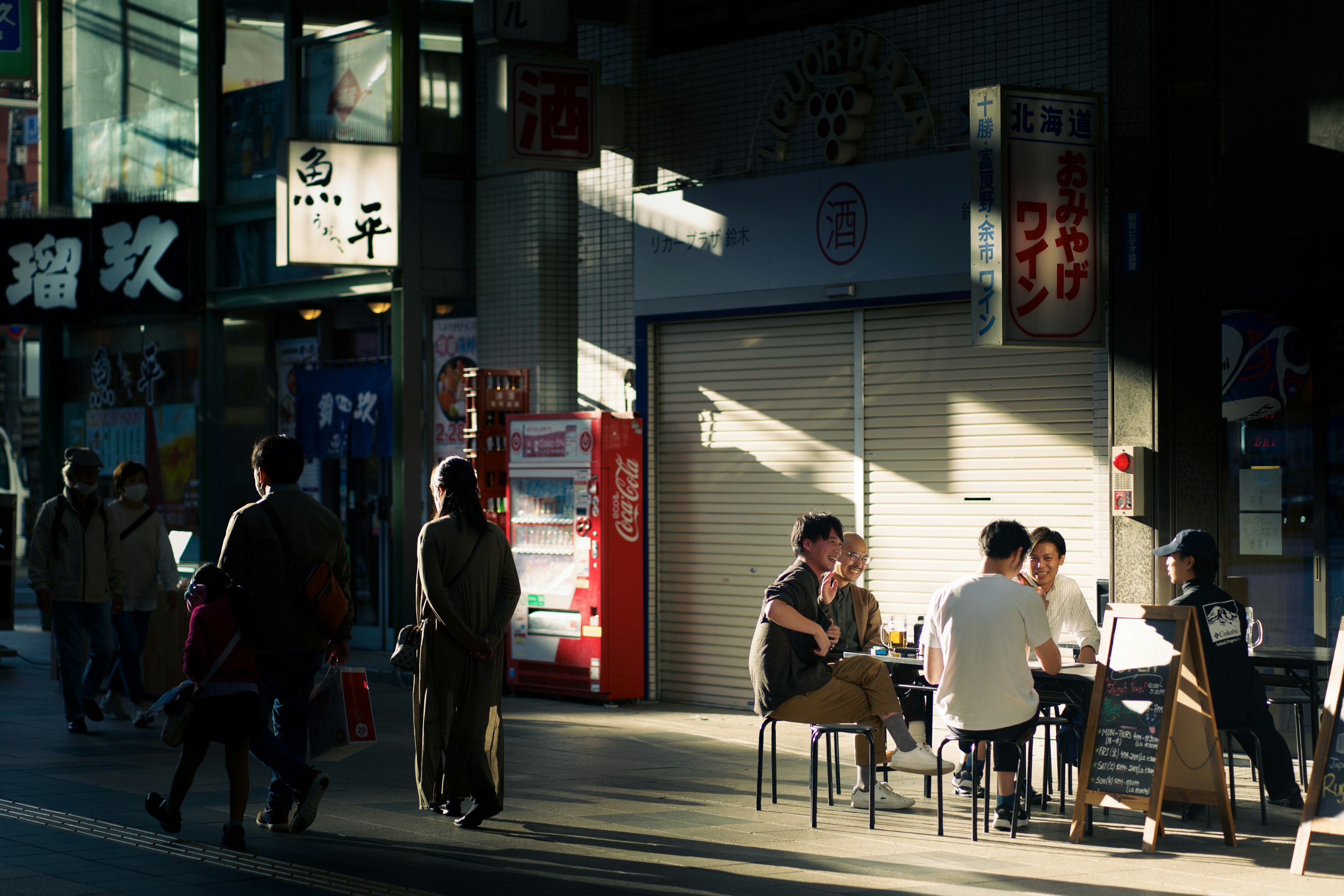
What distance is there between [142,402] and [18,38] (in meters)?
4.33

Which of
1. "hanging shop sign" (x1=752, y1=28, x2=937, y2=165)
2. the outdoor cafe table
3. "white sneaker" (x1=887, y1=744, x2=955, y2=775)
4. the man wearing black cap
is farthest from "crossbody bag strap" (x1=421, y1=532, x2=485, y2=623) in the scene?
"hanging shop sign" (x1=752, y1=28, x2=937, y2=165)

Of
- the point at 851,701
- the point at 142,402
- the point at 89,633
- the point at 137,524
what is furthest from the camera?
the point at 142,402

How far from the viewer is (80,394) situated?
20.2m

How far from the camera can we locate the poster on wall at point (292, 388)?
17.6m

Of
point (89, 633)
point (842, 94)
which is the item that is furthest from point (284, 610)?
point (842, 94)

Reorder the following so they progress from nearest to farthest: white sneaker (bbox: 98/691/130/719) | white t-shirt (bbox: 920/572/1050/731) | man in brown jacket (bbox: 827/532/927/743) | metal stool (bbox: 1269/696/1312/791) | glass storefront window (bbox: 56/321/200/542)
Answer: white t-shirt (bbox: 920/572/1050/731) < metal stool (bbox: 1269/696/1312/791) < man in brown jacket (bbox: 827/532/927/743) < white sneaker (bbox: 98/691/130/719) < glass storefront window (bbox: 56/321/200/542)

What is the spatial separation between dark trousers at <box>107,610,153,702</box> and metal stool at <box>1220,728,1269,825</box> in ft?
25.3

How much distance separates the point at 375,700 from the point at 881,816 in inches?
230

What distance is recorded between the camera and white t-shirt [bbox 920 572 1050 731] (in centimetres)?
808

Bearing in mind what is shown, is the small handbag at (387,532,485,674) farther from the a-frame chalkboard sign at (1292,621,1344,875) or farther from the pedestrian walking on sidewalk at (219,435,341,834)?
the a-frame chalkboard sign at (1292,621,1344,875)

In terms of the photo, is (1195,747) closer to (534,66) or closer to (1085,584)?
(1085,584)

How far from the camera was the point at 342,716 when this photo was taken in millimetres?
7934

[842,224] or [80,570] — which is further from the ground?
[842,224]

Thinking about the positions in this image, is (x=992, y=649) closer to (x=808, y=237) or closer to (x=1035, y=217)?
(x=1035, y=217)
